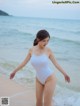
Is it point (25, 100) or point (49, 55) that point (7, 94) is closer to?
point (25, 100)

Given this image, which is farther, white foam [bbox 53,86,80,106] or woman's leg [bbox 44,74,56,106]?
white foam [bbox 53,86,80,106]

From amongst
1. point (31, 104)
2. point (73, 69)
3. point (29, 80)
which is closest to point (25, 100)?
point (31, 104)

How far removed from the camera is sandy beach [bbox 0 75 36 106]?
10.3 feet

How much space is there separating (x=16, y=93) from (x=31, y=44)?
35.2 inches

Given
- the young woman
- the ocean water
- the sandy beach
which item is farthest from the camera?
the ocean water

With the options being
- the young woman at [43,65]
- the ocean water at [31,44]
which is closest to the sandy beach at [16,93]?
the ocean water at [31,44]

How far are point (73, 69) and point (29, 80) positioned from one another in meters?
0.63

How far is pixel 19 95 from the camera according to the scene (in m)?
3.32

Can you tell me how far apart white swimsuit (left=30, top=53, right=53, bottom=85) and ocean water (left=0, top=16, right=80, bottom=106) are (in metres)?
1.27

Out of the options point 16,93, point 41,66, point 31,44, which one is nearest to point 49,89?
point 41,66

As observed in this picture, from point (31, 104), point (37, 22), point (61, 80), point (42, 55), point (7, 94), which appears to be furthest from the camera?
point (61, 80)

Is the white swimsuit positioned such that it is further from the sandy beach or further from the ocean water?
the ocean water

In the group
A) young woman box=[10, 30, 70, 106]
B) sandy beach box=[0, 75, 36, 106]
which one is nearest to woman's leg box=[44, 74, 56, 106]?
young woman box=[10, 30, 70, 106]

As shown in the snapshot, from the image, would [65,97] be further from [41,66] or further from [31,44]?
[41,66]
